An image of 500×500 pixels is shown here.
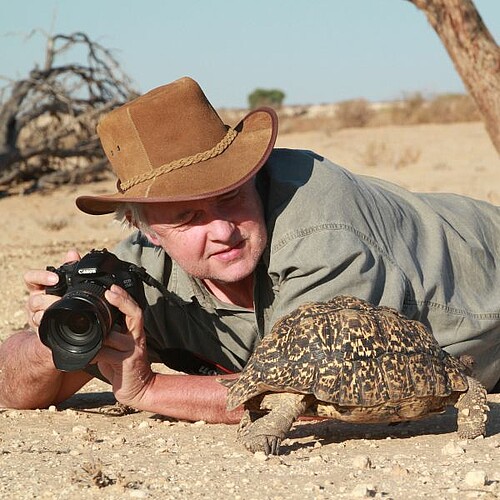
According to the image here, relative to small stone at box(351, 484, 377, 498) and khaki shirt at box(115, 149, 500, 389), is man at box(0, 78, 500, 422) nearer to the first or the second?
khaki shirt at box(115, 149, 500, 389)

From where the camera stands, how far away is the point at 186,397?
168 inches

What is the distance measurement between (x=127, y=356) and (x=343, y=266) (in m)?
0.90

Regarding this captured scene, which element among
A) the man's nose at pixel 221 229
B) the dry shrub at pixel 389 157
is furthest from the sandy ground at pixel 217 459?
the dry shrub at pixel 389 157

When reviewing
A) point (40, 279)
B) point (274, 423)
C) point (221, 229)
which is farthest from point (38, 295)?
point (274, 423)

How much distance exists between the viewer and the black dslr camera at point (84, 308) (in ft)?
12.9

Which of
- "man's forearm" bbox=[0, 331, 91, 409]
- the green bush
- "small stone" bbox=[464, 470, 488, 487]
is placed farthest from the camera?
the green bush

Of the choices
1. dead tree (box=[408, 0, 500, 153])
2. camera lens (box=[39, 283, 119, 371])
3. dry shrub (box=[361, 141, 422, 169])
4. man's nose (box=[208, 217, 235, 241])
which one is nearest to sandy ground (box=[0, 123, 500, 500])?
camera lens (box=[39, 283, 119, 371])

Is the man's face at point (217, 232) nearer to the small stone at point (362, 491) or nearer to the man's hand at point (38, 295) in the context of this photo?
the man's hand at point (38, 295)

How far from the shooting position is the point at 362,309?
12.4 ft

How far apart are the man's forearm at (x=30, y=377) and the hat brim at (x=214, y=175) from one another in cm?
80

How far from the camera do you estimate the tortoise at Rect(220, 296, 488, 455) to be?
12.0 feet

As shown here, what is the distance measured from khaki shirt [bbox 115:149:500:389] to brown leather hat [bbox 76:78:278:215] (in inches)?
6.8

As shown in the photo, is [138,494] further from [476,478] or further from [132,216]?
[132,216]

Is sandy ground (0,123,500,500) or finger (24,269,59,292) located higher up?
finger (24,269,59,292)
